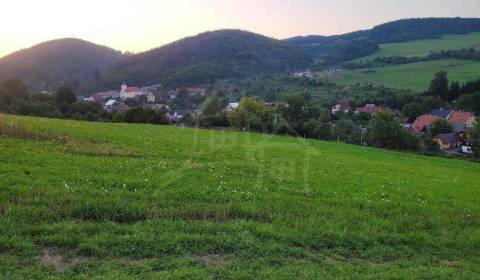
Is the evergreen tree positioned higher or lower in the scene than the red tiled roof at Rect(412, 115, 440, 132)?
higher

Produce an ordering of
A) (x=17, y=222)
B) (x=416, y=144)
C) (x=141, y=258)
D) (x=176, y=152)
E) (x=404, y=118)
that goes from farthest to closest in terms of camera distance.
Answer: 1. (x=404, y=118)
2. (x=416, y=144)
3. (x=176, y=152)
4. (x=17, y=222)
5. (x=141, y=258)

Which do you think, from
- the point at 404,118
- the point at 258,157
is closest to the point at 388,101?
the point at 404,118

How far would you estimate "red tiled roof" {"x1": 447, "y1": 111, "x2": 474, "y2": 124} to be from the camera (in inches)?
4530

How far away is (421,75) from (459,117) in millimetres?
68355

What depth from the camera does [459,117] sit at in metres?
119

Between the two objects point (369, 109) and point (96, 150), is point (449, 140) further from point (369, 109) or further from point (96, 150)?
point (96, 150)

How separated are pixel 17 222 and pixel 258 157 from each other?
17.1m

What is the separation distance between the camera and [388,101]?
146875mm

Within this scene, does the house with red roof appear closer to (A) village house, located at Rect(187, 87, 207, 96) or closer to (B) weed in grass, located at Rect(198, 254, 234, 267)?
(A) village house, located at Rect(187, 87, 207, 96)

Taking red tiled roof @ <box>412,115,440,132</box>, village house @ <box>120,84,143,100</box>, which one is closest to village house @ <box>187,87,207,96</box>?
village house @ <box>120,84,143,100</box>

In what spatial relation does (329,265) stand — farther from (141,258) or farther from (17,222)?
(17,222)

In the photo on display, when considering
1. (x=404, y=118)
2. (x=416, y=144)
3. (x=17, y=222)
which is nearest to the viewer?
(x=17, y=222)

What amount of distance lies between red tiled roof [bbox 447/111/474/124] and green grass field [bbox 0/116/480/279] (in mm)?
108957

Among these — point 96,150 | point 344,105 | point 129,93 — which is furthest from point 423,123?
point 129,93
